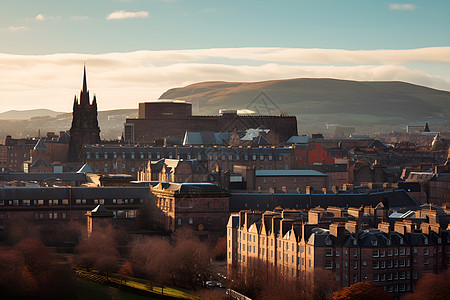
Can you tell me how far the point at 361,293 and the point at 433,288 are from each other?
8543 mm

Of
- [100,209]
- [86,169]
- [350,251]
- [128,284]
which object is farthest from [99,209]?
[86,169]

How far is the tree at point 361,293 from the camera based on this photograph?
310ft

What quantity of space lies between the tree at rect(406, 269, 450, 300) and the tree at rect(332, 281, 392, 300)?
12.0 ft

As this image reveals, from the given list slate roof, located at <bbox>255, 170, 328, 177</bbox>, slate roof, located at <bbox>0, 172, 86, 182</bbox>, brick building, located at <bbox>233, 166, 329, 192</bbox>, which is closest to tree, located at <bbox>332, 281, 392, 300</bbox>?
brick building, located at <bbox>233, 166, 329, 192</bbox>

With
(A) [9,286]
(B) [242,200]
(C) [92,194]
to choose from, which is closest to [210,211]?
(B) [242,200]

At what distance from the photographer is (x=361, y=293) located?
3743 inches

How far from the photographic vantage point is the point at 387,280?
10544cm

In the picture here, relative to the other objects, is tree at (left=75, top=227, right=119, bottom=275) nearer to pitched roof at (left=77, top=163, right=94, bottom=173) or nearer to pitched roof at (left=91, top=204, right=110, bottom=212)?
pitched roof at (left=91, top=204, right=110, bottom=212)

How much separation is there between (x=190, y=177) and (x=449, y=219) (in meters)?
55.1

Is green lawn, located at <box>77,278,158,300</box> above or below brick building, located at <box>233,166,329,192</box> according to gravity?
below

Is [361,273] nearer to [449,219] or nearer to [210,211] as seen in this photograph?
[449,219]

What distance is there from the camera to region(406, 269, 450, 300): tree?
9675 centimetres

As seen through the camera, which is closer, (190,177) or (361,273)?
(361,273)

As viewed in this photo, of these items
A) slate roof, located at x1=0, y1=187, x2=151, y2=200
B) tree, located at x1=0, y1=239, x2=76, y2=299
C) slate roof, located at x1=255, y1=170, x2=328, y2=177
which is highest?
slate roof, located at x1=255, y1=170, x2=328, y2=177
